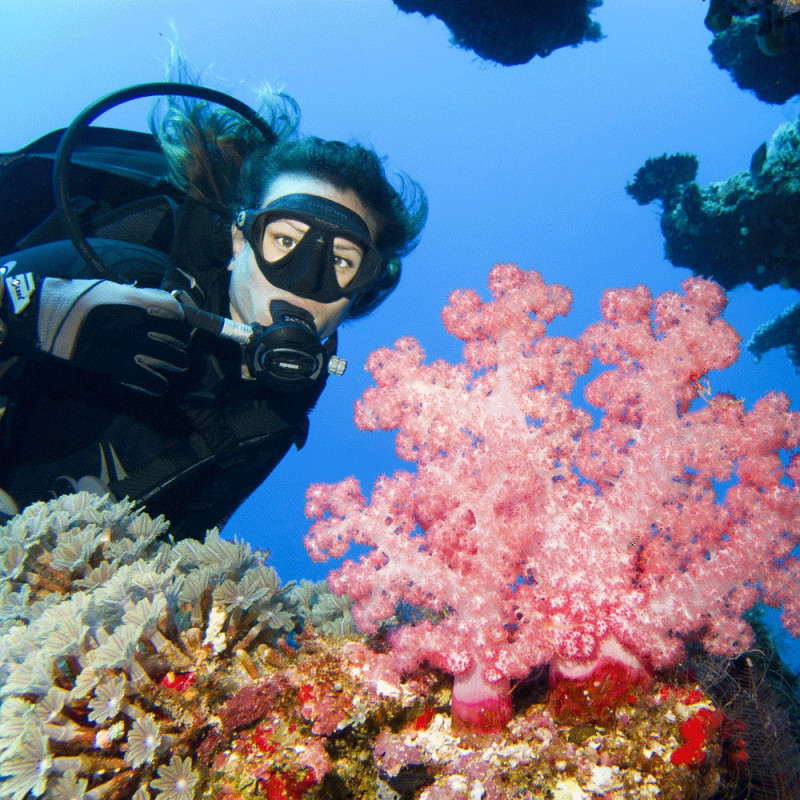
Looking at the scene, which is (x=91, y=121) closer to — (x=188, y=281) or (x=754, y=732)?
(x=188, y=281)

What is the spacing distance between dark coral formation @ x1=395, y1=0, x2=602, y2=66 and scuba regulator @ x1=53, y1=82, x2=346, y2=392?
1078cm

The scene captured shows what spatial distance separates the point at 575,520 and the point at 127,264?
11.8 feet

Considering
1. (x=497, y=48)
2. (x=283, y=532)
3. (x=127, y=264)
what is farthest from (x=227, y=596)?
(x=283, y=532)

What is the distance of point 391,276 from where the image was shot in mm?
5086

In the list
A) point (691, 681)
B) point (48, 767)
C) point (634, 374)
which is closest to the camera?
point (48, 767)

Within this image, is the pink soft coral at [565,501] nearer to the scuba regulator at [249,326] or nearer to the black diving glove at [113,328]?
the scuba regulator at [249,326]

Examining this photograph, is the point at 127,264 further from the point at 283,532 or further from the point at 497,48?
the point at 283,532

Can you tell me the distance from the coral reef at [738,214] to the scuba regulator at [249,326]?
885cm

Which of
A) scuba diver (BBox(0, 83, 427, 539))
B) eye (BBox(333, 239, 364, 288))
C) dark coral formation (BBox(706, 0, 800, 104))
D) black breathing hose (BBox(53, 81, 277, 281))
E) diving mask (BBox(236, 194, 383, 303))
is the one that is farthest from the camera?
dark coral formation (BBox(706, 0, 800, 104))

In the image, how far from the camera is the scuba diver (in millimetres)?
3391

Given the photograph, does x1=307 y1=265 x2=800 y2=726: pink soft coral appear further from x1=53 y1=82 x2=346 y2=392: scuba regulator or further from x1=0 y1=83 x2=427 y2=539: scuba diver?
x1=0 y1=83 x2=427 y2=539: scuba diver

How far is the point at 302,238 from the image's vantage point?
12.3 feet

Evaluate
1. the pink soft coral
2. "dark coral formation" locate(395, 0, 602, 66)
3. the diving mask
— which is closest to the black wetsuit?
the diving mask

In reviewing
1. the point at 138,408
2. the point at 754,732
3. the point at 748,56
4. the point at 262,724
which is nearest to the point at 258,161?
the point at 138,408
